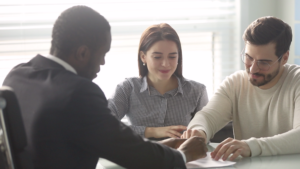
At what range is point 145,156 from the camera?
46.4 inches

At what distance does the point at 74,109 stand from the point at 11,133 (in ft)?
0.62

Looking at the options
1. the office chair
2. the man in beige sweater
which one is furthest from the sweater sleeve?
the office chair

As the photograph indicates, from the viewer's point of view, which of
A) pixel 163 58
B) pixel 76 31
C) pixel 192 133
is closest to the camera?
pixel 76 31

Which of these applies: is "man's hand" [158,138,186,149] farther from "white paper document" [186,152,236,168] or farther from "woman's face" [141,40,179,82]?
"woman's face" [141,40,179,82]

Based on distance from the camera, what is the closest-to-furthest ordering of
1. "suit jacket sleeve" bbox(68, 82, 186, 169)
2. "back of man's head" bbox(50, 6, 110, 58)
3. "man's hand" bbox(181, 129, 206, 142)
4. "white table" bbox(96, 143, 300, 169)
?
"suit jacket sleeve" bbox(68, 82, 186, 169), "back of man's head" bbox(50, 6, 110, 58), "white table" bbox(96, 143, 300, 169), "man's hand" bbox(181, 129, 206, 142)

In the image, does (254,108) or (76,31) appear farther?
(254,108)

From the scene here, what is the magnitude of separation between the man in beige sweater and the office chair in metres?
0.89

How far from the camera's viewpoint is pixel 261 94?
77.5 inches

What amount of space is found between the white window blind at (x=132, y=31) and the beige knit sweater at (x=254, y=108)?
3.01ft

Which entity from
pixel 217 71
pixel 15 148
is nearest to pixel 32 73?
pixel 15 148

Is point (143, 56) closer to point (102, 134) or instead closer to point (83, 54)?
point (83, 54)

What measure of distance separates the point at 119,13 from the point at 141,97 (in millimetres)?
886

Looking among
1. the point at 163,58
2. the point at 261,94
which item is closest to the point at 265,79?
the point at 261,94

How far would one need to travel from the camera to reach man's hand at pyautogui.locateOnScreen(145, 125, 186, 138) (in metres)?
1.95
